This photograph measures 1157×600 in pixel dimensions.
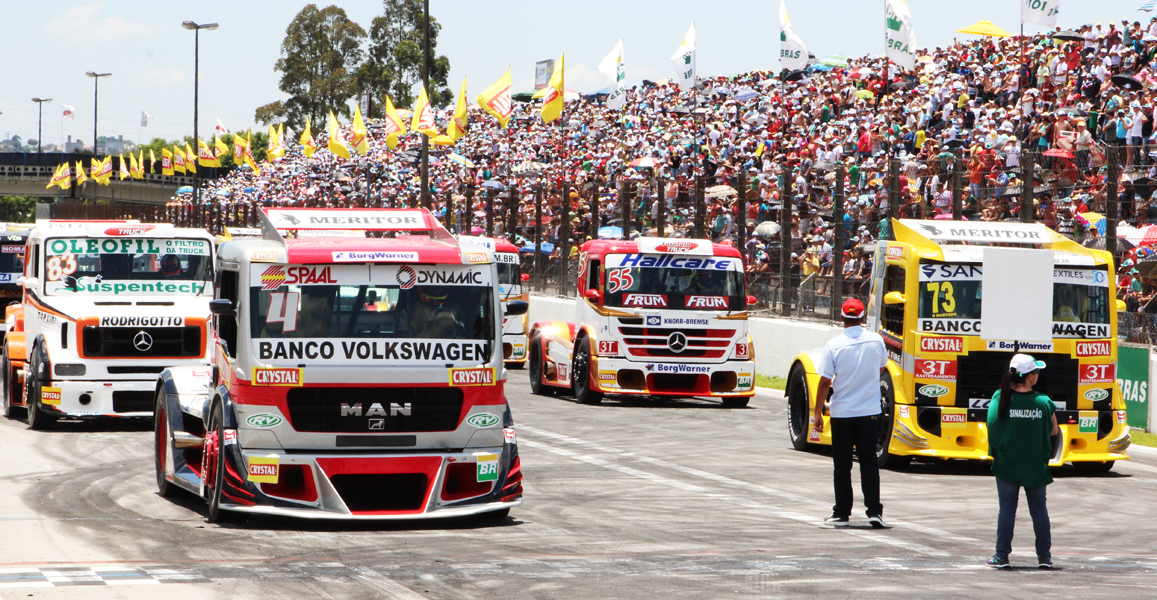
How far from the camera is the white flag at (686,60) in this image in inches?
1598

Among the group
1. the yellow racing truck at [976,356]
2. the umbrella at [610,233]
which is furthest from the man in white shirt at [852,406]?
the umbrella at [610,233]

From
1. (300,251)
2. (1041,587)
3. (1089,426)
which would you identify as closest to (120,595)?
(300,251)

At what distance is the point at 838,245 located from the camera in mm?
22828

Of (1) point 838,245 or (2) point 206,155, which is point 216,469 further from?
(2) point 206,155

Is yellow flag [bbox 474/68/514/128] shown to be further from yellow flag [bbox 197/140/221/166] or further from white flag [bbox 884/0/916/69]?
yellow flag [bbox 197/140/221/166]

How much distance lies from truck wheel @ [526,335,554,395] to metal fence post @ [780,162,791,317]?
4.95 m

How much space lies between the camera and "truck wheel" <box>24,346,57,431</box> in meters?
16.0

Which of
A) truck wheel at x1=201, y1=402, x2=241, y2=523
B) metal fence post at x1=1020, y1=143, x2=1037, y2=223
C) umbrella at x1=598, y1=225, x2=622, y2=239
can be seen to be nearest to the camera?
truck wheel at x1=201, y1=402, x2=241, y2=523

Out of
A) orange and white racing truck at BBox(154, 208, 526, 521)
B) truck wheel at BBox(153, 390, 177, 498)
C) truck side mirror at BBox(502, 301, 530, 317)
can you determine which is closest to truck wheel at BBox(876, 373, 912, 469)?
truck side mirror at BBox(502, 301, 530, 317)

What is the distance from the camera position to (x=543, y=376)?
21391mm

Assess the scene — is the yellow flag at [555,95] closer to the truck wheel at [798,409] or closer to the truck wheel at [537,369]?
the truck wheel at [537,369]

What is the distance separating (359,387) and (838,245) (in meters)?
14.5

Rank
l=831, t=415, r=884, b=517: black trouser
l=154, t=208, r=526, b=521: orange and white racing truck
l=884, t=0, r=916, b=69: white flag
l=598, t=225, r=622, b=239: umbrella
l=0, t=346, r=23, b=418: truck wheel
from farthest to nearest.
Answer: l=884, t=0, r=916, b=69: white flag
l=598, t=225, r=622, b=239: umbrella
l=0, t=346, r=23, b=418: truck wheel
l=831, t=415, r=884, b=517: black trouser
l=154, t=208, r=526, b=521: orange and white racing truck

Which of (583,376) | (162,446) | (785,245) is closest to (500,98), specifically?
(785,245)
